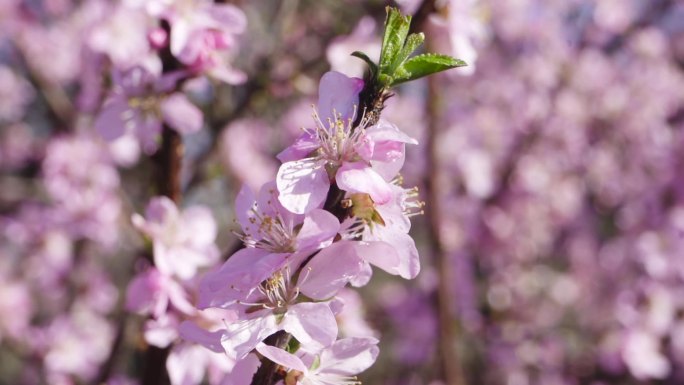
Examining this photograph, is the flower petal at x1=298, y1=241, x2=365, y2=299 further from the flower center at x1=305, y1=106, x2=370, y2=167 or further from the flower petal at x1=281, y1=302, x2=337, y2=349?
the flower center at x1=305, y1=106, x2=370, y2=167

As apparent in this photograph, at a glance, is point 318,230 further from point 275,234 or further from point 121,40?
point 121,40

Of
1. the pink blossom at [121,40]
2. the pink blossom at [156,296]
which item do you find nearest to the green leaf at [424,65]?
the pink blossom at [156,296]

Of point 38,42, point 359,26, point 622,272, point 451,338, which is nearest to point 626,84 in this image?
point 622,272

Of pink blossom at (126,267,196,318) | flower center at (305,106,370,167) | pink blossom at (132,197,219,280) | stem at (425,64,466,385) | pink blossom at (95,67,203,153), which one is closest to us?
flower center at (305,106,370,167)

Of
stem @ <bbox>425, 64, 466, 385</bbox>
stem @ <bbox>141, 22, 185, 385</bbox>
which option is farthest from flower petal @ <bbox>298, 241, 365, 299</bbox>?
stem @ <bbox>425, 64, 466, 385</bbox>

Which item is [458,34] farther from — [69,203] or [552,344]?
[552,344]

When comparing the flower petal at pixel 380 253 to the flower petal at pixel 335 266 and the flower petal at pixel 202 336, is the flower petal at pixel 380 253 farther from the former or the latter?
the flower petal at pixel 202 336
